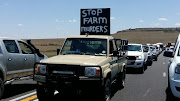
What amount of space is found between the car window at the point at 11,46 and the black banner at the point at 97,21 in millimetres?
16774

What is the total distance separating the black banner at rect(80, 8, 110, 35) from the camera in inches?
1017

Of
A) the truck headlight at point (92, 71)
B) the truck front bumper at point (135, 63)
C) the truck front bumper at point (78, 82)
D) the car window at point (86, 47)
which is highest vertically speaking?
the car window at point (86, 47)

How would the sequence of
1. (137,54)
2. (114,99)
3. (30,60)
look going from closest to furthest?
(114,99) < (30,60) < (137,54)

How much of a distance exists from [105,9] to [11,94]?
18440 mm

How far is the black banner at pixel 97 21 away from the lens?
2583 cm

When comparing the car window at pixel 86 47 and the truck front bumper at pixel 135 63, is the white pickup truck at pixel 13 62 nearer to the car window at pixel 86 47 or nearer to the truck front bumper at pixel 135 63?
the car window at pixel 86 47

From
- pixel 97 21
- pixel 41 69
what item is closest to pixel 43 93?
pixel 41 69

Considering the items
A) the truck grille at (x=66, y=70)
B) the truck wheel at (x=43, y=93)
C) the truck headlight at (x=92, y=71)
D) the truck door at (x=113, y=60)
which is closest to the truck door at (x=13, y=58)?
the truck wheel at (x=43, y=93)

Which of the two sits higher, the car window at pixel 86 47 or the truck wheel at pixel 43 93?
the car window at pixel 86 47

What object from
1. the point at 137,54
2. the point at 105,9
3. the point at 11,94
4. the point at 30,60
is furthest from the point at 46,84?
the point at 105,9

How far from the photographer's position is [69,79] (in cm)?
659

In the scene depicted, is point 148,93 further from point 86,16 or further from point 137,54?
point 86,16

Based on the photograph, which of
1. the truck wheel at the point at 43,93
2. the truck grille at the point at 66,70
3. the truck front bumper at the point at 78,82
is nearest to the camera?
the truck front bumper at the point at 78,82

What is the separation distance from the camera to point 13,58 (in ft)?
28.3
